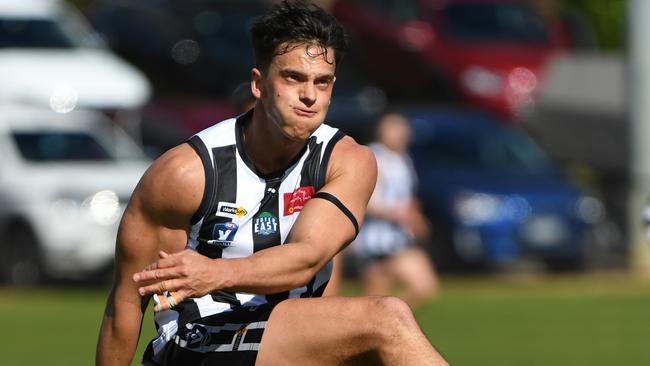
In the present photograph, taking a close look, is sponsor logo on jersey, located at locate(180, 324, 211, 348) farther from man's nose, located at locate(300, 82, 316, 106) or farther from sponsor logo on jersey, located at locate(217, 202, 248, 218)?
man's nose, located at locate(300, 82, 316, 106)

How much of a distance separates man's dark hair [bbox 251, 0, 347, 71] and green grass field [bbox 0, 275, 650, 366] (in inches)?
232

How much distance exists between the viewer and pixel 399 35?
74.6 feet

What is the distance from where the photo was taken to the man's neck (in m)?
5.97

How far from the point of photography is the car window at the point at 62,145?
18.2 meters

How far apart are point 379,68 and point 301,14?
17.8 meters

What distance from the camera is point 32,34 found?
69.5ft

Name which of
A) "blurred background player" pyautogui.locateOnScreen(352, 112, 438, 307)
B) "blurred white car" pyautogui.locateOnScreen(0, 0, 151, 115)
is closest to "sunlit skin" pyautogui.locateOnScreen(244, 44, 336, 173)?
"blurred background player" pyautogui.locateOnScreen(352, 112, 438, 307)

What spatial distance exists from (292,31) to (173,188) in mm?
709

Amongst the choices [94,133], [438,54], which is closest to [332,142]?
[94,133]

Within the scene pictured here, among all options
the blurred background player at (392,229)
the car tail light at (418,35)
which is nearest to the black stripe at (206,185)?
the blurred background player at (392,229)

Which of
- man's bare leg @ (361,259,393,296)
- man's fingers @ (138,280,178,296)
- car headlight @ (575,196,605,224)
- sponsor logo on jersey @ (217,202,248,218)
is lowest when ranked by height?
car headlight @ (575,196,605,224)

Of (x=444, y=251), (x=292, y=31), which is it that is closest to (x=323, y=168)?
(x=292, y=31)

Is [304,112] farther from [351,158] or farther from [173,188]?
[173,188]

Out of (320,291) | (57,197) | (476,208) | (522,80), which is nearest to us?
(320,291)
